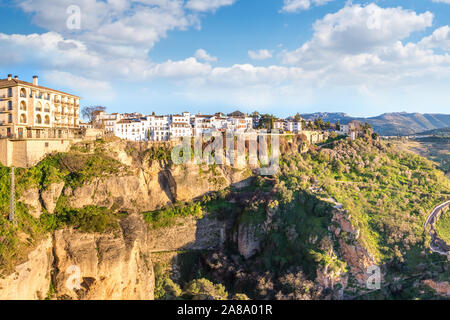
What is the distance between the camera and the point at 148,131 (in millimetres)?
53656

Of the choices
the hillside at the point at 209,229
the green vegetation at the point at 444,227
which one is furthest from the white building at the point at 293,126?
the green vegetation at the point at 444,227

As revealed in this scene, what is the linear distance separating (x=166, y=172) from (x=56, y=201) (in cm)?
1198

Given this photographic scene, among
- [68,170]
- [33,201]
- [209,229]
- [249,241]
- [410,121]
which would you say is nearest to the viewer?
[33,201]

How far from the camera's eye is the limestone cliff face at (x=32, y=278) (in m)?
21.4

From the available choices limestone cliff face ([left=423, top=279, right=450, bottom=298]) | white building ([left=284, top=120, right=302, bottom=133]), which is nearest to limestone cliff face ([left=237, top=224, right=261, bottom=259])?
limestone cliff face ([left=423, top=279, right=450, bottom=298])

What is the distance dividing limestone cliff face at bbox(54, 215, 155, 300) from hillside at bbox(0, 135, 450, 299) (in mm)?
79

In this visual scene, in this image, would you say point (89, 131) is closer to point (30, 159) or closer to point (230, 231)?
point (30, 159)

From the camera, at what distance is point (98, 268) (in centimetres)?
2575

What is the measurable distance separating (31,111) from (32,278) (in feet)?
56.1

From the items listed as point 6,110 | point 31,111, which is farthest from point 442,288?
point 6,110

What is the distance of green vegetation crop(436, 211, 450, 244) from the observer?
32.0m

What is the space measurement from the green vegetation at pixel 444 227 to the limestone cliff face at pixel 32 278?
1351 inches

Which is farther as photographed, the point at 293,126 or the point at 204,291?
the point at 293,126

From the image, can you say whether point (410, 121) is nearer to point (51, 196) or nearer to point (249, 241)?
point (249, 241)
